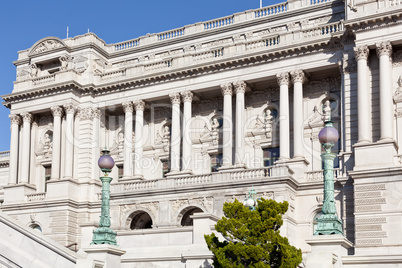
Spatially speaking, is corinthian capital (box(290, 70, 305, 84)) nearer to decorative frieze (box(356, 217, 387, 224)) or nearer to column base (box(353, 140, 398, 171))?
column base (box(353, 140, 398, 171))

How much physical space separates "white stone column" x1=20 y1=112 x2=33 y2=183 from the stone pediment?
18.8 feet

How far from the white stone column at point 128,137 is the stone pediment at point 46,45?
809cm

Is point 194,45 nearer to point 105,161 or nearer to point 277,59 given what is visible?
point 277,59

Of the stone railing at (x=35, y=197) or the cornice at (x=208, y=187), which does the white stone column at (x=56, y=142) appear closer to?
the stone railing at (x=35, y=197)

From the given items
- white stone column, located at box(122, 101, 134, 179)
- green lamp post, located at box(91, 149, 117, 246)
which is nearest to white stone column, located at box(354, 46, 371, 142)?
white stone column, located at box(122, 101, 134, 179)

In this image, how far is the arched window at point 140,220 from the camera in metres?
44.1

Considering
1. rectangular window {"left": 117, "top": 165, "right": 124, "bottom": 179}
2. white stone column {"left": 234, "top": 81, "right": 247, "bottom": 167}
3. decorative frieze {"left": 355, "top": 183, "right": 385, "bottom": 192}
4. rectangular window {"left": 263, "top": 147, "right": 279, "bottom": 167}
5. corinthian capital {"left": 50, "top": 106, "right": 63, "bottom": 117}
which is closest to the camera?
decorative frieze {"left": 355, "top": 183, "right": 385, "bottom": 192}

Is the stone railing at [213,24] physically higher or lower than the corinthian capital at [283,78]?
higher

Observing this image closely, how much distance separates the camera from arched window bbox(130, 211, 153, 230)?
4409cm

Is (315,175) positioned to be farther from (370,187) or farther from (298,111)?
(298,111)

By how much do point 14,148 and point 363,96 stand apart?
2827 cm

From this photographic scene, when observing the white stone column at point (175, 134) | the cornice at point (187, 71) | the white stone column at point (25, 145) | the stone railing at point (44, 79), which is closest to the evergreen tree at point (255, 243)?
the cornice at point (187, 71)

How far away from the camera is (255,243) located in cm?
2441

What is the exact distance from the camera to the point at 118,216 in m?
44.0
